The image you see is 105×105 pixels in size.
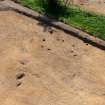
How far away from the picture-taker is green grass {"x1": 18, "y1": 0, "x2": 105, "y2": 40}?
7.77m

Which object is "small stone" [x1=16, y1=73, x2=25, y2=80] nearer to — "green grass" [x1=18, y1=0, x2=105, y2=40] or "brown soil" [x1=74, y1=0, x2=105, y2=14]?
"green grass" [x1=18, y1=0, x2=105, y2=40]

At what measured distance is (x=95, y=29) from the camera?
7785mm

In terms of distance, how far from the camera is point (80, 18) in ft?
26.8

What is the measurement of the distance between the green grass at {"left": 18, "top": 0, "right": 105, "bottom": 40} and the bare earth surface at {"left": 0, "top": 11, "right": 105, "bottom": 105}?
48cm

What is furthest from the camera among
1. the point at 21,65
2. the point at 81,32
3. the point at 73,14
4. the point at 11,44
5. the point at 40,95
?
the point at 73,14

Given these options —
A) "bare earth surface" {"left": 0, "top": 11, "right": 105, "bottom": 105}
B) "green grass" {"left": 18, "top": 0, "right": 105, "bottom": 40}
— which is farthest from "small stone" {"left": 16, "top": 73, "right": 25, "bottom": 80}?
"green grass" {"left": 18, "top": 0, "right": 105, "bottom": 40}

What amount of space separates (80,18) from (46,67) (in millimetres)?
2059

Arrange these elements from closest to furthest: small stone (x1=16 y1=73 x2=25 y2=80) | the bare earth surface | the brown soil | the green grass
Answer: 1. the bare earth surface
2. small stone (x1=16 y1=73 x2=25 y2=80)
3. the green grass
4. the brown soil

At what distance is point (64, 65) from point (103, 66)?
774 millimetres

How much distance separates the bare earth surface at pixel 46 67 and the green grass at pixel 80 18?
48 cm

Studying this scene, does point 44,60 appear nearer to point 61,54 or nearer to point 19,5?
point 61,54

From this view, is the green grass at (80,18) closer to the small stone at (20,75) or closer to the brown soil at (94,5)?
the brown soil at (94,5)

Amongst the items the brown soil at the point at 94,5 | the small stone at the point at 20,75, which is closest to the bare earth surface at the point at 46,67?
the small stone at the point at 20,75

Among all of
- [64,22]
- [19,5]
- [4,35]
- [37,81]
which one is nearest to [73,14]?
[64,22]
